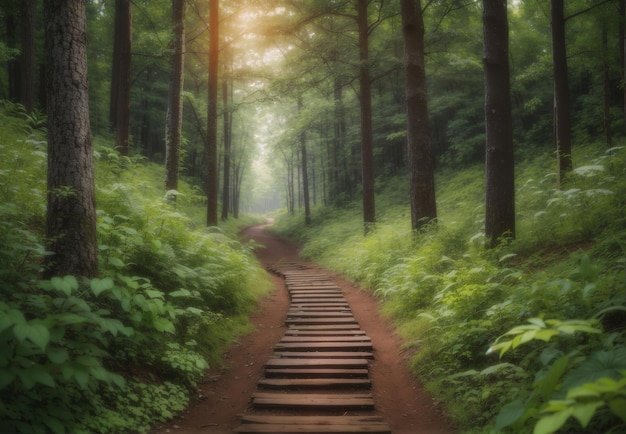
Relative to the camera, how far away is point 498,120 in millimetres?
7480

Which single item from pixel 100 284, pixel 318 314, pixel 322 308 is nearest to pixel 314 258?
pixel 322 308

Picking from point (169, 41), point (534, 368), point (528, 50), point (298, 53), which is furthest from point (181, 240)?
point (528, 50)

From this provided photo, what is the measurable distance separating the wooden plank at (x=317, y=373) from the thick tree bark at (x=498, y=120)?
4.14m

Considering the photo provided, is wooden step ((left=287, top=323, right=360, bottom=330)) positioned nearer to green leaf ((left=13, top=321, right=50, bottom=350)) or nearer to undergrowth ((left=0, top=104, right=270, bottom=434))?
undergrowth ((left=0, top=104, right=270, bottom=434))

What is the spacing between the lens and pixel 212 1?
1265 cm

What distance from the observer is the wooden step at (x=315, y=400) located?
4434mm

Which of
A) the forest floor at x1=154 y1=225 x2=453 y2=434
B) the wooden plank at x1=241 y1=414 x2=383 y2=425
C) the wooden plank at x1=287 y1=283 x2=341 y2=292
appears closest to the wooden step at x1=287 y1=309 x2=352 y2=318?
the forest floor at x1=154 y1=225 x2=453 y2=434

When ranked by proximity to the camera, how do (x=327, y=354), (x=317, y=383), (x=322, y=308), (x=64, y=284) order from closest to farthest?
(x=64, y=284) → (x=317, y=383) → (x=327, y=354) → (x=322, y=308)

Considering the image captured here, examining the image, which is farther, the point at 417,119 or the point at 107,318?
the point at 417,119

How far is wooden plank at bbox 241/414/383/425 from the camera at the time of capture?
13.3 ft

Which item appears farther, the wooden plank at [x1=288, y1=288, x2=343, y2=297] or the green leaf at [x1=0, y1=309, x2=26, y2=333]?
the wooden plank at [x1=288, y1=288, x2=343, y2=297]

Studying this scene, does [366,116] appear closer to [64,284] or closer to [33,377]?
[64,284]

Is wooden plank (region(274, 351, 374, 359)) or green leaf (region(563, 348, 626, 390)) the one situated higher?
green leaf (region(563, 348, 626, 390))

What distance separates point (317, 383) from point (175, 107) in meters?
9.63
